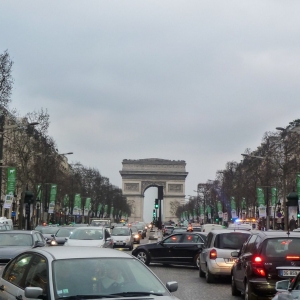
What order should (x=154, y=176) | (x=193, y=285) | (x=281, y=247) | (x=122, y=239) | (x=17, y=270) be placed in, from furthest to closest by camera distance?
(x=154, y=176)
(x=122, y=239)
(x=193, y=285)
(x=281, y=247)
(x=17, y=270)

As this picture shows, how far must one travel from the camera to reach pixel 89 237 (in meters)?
29.9

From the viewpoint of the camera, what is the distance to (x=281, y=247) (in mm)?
14914

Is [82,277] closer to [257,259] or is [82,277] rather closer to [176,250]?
[257,259]

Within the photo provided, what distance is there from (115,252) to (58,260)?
3.05 feet

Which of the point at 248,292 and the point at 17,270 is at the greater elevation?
the point at 17,270

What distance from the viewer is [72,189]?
96938 mm

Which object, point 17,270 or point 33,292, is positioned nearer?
point 33,292

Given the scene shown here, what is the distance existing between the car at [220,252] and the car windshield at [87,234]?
8527 millimetres

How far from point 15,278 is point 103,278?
1.69m

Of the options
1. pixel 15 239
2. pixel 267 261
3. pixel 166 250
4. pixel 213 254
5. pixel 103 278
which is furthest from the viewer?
pixel 166 250

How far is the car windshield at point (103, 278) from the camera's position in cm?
817

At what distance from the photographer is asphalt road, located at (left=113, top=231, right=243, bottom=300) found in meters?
17.3

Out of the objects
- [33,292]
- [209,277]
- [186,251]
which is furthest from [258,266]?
[186,251]

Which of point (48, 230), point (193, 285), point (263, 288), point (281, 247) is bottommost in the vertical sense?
point (193, 285)
